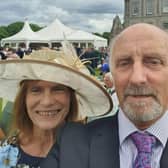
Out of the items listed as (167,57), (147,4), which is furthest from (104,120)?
(147,4)

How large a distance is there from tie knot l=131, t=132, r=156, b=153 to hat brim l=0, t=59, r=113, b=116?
1.52 feet

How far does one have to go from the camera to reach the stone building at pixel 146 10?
70.6 meters

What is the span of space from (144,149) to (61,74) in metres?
0.64

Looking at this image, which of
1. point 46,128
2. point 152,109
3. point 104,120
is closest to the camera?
point 152,109

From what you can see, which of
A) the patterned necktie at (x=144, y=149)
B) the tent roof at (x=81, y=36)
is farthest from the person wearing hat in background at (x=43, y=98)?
the tent roof at (x=81, y=36)

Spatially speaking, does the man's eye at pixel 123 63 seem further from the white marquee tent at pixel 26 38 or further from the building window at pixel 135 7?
the building window at pixel 135 7

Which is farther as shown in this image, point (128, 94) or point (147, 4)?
point (147, 4)

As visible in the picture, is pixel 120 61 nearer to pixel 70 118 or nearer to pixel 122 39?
pixel 122 39

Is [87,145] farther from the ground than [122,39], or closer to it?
closer to it

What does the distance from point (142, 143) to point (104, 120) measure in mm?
319

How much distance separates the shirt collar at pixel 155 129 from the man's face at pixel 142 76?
0.03 meters

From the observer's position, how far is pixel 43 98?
7.61 ft

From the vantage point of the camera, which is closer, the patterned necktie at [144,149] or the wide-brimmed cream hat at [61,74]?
the patterned necktie at [144,149]

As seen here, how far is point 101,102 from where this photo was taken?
7.85 feet
